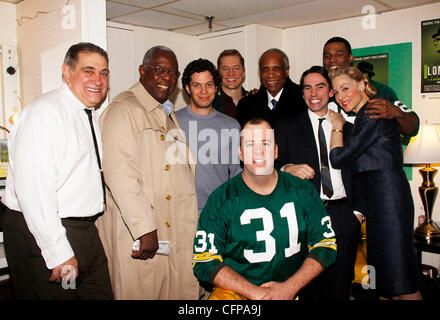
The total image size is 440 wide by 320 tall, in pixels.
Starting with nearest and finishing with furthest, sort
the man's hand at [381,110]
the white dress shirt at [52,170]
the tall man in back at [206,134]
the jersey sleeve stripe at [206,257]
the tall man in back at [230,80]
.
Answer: the white dress shirt at [52,170] < the jersey sleeve stripe at [206,257] < the man's hand at [381,110] < the tall man in back at [206,134] < the tall man in back at [230,80]

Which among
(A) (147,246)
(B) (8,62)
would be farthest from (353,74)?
(B) (8,62)

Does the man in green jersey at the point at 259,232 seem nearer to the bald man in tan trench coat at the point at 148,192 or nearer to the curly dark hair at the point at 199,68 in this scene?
the bald man in tan trench coat at the point at 148,192

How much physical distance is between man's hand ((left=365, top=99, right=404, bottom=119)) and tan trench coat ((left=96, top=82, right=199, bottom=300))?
1.17 m

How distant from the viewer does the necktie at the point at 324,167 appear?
246 cm

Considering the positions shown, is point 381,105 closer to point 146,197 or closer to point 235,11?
point 146,197

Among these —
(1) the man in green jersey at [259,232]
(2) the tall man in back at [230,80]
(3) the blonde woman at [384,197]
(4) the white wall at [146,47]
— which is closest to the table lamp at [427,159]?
(3) the blonde woman at [384,197]

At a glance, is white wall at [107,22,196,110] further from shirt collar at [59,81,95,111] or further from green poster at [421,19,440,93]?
green poster at [421,19,440,93]

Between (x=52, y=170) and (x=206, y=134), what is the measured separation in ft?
3.72

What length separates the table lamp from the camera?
3553mm

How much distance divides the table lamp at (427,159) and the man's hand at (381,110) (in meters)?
1.33

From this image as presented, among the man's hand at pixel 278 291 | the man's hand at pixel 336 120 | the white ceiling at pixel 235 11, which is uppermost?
the white ceiling at pixel 235 11

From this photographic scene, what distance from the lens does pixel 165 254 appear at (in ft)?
7.59

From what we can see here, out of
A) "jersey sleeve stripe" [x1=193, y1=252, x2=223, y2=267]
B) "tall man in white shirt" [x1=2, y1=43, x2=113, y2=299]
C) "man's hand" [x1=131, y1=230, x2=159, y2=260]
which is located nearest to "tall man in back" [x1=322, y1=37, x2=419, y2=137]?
"jersey sleeve stripe" [x1=193, y1=252, x2=223, y2=267]

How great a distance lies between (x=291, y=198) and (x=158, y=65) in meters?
1.17
